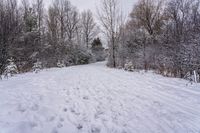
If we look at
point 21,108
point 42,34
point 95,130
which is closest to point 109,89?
point 95,130

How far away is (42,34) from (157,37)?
47.6ft

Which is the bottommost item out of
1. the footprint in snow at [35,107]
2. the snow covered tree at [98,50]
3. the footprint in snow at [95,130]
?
the footprint in snow at [95,130]

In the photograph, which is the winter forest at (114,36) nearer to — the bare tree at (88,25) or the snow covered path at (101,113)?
the bare tree at (88,25)

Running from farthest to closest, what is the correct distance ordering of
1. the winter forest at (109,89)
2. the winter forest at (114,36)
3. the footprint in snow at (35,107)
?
the winter forest at (114,36), the footprint in snow at (35,107), the winter forest at (109,89)

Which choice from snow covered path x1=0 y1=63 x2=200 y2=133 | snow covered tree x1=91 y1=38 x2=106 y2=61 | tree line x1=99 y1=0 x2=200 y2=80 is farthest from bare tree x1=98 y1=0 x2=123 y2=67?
snow covered tree x1=91 y1=38 x2=106 y2=61

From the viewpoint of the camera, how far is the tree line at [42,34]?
33.7ft

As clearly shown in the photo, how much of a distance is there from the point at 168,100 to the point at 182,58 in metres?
4.55

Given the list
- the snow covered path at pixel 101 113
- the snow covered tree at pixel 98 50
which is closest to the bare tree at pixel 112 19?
the snow covered path at pixel 101 113

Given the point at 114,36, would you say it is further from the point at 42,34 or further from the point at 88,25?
the point at 88,25

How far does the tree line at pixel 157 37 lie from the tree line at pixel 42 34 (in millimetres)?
7416

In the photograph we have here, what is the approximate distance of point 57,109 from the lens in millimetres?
3586

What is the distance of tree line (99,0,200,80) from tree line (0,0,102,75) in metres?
7.42

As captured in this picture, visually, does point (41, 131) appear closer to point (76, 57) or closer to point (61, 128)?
point (61, 128)

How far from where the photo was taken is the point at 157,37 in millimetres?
17109
